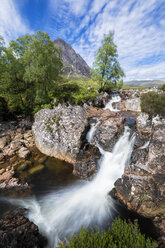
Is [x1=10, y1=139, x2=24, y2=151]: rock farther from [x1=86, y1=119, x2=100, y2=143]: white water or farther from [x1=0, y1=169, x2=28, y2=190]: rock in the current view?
[x1=86, y1=119, x2=100, y2=143]: white water

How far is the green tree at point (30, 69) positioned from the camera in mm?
15875

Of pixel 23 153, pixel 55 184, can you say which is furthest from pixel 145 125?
pixel 23 153

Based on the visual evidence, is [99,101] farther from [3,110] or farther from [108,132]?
[3,110]

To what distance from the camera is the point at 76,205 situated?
836cm

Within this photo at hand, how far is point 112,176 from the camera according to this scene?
1028 cm

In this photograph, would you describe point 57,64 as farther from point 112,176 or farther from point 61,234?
point 61,234

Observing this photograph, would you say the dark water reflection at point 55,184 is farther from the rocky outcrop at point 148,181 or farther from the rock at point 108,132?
the rock at point 108,132

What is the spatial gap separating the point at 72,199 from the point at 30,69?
1816 centimetres

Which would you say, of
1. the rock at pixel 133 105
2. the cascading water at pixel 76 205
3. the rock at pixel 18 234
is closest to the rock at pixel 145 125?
the cascading water at pixel 76 205

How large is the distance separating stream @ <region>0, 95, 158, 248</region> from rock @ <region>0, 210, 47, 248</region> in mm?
1266

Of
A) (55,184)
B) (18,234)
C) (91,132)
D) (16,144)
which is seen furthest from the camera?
(16,144)

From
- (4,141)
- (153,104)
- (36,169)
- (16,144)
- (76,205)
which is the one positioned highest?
(153,104)

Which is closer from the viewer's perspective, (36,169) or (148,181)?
(148,181)

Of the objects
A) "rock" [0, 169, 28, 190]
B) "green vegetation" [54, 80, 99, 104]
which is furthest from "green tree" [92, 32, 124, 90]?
"rock" [0, 169, 28, 190]
